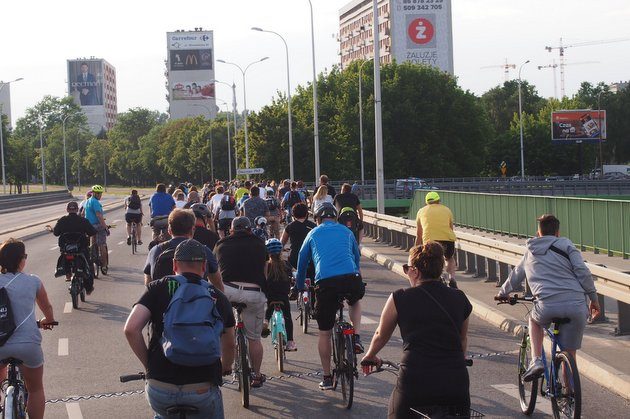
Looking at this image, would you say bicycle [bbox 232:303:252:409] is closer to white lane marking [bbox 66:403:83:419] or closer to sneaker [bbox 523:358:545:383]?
white lane marking [bbox 66:403:83:419]

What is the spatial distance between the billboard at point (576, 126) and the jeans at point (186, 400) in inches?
3700

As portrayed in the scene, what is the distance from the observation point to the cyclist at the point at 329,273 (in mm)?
8977

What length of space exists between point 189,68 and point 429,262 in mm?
179344

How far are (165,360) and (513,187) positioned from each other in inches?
2876

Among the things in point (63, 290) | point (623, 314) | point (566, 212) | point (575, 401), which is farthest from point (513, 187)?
point (575, 401)

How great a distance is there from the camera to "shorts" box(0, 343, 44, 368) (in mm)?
6695

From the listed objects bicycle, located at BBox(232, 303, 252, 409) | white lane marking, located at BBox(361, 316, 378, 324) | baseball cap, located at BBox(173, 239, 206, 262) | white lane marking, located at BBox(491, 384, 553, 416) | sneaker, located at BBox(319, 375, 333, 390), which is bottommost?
white lane marking, located at BBox(361, 316, 378, 324)

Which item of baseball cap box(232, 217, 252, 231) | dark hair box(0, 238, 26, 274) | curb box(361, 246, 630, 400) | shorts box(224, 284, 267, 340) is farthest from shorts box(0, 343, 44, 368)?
curb box(361, 246, 630, 400)

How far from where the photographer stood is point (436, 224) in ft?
48.0

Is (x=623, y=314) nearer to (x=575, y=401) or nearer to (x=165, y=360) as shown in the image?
(x=575, y=401)

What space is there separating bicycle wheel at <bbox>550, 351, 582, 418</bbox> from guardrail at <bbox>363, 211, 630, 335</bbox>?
10.7ft

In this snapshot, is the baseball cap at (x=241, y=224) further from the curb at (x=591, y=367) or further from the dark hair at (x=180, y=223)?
the curb at (x=591, y=367)

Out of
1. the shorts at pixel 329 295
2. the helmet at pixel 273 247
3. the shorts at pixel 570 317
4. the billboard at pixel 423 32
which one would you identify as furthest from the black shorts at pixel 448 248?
the billboard at pixel 423 32

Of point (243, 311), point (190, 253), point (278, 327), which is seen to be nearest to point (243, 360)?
point (243, 311)
